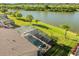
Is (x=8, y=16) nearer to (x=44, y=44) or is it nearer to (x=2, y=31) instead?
(x=2, y=31)

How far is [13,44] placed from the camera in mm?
2393

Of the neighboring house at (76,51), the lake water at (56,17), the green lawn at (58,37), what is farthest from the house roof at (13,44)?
the neighboring house at (76,51)

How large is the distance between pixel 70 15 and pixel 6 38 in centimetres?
95

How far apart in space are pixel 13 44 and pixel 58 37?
63 cm

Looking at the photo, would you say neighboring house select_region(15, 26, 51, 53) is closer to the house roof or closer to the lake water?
the house roof

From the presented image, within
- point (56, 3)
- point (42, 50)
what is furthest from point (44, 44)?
point (56, 3)

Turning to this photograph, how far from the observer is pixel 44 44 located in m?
2.46

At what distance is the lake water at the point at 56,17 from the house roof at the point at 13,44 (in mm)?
343

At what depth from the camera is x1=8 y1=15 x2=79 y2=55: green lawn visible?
240 centimetres

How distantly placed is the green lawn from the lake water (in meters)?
0.07

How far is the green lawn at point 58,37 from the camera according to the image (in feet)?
7.88

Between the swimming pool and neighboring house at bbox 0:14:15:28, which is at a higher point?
neighboring house at bbox 0:14:15:28

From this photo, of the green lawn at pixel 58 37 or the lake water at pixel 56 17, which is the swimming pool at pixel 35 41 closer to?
the green lawn at pixel 58 37

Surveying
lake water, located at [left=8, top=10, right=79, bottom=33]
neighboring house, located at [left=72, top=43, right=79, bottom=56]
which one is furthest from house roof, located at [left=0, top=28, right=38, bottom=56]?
neighboring house, located at [left=72, top=43, right=79, bottom=56]
